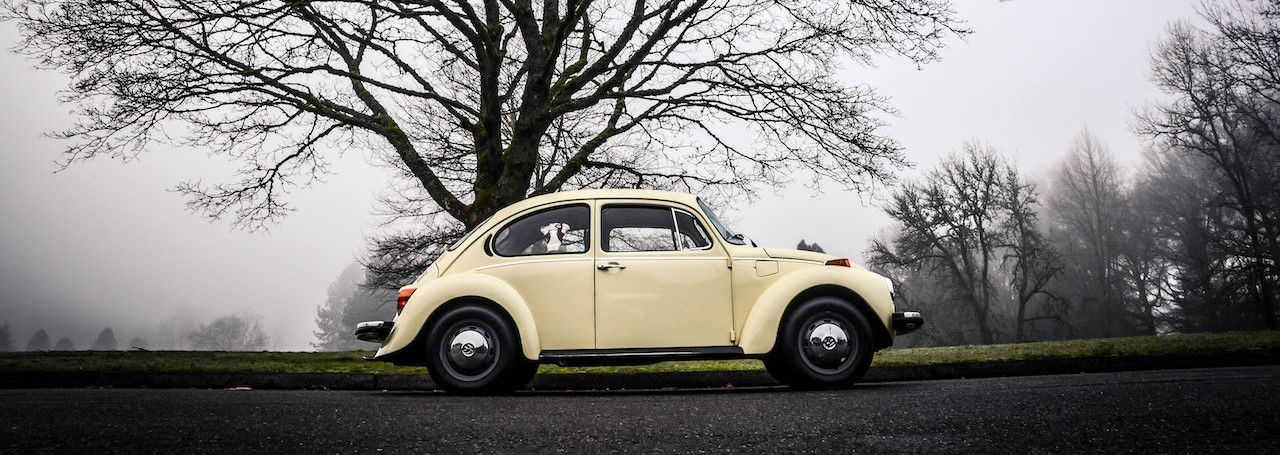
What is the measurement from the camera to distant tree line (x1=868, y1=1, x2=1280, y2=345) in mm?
24438

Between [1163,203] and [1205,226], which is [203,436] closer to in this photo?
[1205,226]

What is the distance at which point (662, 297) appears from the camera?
661 centimetres

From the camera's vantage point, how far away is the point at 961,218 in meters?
32.8

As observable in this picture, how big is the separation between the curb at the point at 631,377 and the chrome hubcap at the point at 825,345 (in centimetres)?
178

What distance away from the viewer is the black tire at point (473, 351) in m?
6.53

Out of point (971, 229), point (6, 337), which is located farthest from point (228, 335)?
point (971, 229)

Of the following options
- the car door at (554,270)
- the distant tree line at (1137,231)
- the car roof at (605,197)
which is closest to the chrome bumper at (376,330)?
the car door at (554,270)

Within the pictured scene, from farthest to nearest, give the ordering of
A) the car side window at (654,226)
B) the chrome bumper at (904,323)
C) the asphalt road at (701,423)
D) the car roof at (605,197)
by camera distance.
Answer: the car roof at (605,197) → the car side window at (654,226) → the chrome bumper at (904,323) → the asphalt road at (701,423)

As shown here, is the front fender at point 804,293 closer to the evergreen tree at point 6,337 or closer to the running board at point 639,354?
the running board at point 639,354

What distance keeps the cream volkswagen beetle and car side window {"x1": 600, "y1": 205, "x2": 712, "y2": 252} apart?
52mm

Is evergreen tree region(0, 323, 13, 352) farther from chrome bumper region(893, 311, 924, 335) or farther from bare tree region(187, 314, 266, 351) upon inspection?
chrome bumper region(893, 311, 924, 335)

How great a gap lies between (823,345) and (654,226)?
5.65 ft

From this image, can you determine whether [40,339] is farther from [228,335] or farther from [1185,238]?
[1185,238]

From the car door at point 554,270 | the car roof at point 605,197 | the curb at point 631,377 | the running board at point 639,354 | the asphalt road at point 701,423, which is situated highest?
the car roof at point 605,197
